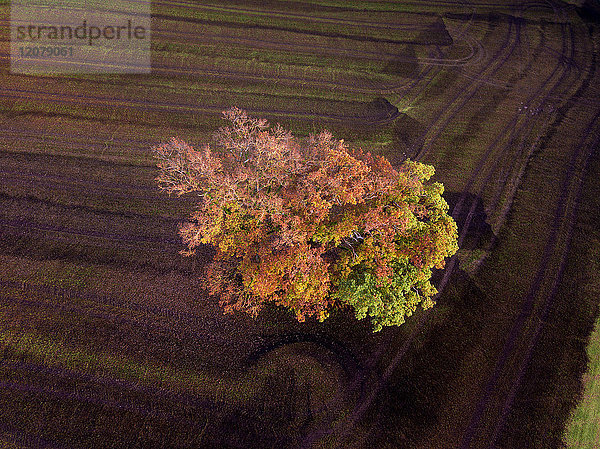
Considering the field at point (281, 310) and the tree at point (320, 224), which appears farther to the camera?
the field at point (281, 310)

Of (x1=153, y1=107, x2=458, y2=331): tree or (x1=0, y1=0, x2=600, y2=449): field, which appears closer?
(x1=153, y1=107, x2=458, y2=331): tree

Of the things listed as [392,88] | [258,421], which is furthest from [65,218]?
[392,88]

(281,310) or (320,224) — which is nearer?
(320,224)

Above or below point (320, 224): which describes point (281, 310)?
below

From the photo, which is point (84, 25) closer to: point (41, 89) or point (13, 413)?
point (41, 89)
